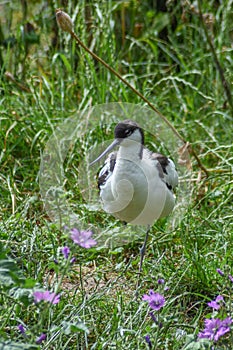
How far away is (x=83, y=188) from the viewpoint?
11.3ft

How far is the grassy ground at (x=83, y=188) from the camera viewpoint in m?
2.12

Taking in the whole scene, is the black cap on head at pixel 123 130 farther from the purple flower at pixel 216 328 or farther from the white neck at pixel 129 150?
the purple flower at pixel 216 328

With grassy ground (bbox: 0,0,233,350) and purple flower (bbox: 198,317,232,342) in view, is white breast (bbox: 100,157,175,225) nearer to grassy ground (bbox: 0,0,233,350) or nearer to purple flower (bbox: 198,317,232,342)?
grassy ground (bbox: 0,0,233,350)

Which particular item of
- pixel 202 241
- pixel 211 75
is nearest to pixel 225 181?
pixel 202 241

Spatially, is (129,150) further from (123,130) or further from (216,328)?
(216,328)

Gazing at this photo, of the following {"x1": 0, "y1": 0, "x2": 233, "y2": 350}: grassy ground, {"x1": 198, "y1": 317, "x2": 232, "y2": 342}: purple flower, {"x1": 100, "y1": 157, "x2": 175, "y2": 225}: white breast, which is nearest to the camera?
{"x1": 198, "y1": 317, "x2": 232, "y2": 342}: purple flower

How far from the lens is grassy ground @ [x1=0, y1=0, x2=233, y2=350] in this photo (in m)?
2.12

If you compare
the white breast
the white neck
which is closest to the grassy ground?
the white breast

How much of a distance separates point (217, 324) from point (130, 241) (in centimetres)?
150

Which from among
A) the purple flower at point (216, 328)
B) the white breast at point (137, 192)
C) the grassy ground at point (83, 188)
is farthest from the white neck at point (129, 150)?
the purple flower at point (216, 328)

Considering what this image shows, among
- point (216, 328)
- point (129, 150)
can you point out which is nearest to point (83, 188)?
point (129, 150)

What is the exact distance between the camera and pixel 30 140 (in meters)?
3.64

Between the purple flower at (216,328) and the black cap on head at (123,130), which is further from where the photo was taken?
the black cap on head at (123,130)

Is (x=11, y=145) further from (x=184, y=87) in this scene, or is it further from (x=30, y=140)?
(x=184, y=87)
